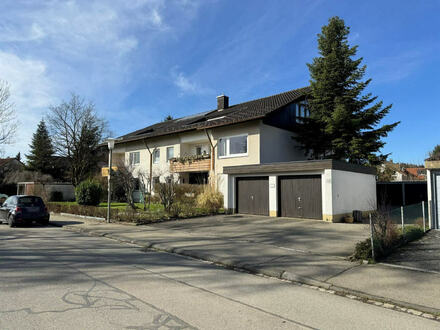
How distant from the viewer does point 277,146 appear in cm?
2191

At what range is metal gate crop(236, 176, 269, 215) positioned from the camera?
16.9m

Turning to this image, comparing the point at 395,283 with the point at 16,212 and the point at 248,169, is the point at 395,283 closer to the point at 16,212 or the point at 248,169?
the point at 248,169

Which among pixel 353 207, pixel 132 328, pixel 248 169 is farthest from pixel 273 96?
pixel 132 328

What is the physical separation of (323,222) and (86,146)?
26.7 meters

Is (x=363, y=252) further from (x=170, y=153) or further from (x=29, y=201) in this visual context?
(x=170, y=153)

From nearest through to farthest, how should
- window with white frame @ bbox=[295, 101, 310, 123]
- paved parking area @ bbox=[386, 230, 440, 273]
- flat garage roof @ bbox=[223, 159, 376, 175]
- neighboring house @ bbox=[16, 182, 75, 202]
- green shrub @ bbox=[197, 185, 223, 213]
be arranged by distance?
paved parking area @ bbox=[386, 230, 440, 273] < flat garage roof @ bbox=[223, 159, 376, 175] < green shrub @ bbox=[197, 185, 223, 213] < window with white frame @ bbox=[295, 101, 310, 123] < neighboring house @ bbox=[16, 182, 75, 202]

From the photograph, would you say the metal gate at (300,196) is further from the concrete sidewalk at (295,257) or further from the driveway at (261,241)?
the concrete sidewalk at (295,257)

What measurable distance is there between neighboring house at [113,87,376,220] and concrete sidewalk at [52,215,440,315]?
212cm

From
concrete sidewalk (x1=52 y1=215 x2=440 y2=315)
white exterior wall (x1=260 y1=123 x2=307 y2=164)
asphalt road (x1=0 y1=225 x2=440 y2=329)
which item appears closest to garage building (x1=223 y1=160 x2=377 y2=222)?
concrete sidewalk (x1=52 y1=215 x2=440 y2=315)

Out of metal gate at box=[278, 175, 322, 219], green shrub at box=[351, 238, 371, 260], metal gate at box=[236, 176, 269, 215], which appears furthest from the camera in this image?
metal gate at box=[236, 176, 269, 215]

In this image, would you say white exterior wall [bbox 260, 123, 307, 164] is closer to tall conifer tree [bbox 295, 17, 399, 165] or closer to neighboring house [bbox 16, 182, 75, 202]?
tall conifer tree [bbox 295, 17, 399, 165]

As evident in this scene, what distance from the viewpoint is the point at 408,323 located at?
408cm

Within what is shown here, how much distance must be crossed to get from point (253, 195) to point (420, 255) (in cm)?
1028

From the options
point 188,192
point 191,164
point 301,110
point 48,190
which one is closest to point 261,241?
point 188,192
